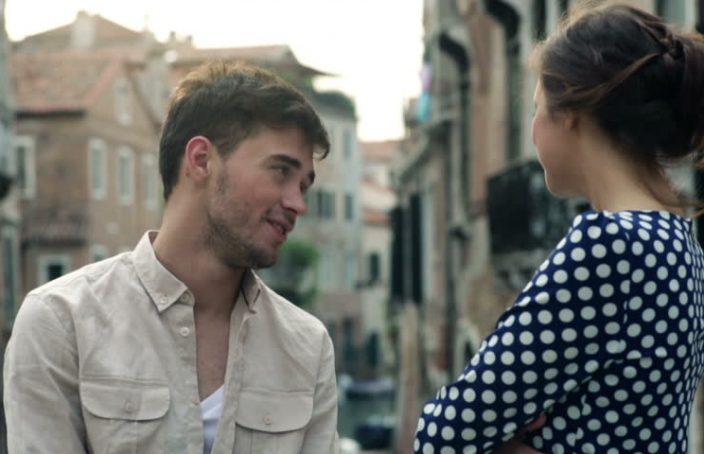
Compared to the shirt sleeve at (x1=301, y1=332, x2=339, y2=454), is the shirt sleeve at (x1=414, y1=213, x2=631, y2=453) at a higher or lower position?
higher

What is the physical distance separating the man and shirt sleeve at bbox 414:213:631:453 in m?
0.79

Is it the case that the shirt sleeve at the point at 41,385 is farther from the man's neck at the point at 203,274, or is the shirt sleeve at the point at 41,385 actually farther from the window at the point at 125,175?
the window at the point at 125,175

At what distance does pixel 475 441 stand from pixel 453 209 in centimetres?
2015

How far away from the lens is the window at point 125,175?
4472cm

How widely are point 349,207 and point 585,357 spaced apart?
6786cm

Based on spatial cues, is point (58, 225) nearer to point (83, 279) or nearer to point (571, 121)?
point (83, 279)

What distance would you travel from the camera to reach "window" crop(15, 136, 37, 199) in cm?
4291

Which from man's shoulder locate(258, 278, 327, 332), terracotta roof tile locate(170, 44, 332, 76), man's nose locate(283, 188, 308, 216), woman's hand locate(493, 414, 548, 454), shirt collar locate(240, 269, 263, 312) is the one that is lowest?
woman's hand locate(493, 414, 548, 454)

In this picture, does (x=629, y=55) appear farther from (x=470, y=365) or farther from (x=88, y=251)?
(x=88, y=251)

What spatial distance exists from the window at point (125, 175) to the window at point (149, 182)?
109 cm

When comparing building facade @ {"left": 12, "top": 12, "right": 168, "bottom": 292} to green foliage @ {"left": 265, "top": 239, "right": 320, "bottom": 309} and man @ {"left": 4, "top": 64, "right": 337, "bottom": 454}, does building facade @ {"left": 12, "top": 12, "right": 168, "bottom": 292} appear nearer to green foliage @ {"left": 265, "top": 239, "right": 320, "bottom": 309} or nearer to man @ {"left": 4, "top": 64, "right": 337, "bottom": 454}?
green foliage @ {"left": 265, "top": 239, "right": 320, "bottom": 309}

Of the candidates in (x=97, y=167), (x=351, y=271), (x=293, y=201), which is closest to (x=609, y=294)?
(x=293, y=201)

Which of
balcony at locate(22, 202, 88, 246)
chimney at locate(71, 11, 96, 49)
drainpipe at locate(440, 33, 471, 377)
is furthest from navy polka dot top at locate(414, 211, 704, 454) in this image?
chimney at locate(71, 11, 96, 49)

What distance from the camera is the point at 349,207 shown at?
70125 mm
